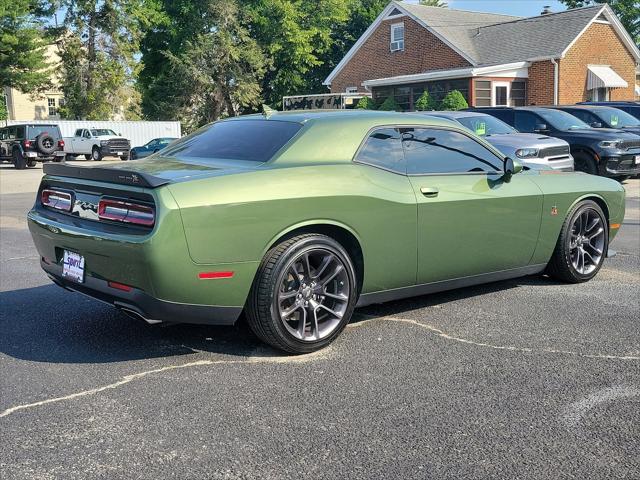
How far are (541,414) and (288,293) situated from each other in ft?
5.28

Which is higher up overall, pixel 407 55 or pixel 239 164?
pixel 407 55

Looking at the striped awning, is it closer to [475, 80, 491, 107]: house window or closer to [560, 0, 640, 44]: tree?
[475, 80, 491, 107]: house window

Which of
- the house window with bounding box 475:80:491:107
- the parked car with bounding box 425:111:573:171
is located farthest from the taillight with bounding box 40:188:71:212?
the house window with bounding box 475:80:491:107

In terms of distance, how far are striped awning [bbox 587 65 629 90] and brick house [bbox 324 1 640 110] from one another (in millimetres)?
41

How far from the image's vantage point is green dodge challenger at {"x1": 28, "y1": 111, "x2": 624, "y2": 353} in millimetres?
4012

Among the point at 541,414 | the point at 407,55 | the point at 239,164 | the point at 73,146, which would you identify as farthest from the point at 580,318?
the point at 73,146

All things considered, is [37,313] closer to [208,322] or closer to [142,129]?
[208,322]

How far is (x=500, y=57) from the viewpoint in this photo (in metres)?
31.5

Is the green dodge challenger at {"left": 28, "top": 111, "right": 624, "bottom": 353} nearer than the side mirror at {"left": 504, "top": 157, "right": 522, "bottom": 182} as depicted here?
Yes

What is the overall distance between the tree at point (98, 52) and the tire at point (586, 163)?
3764 centimetres

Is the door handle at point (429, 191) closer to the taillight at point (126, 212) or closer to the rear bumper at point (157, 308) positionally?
the rear bumper at point (157, 308)

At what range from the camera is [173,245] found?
3887mm

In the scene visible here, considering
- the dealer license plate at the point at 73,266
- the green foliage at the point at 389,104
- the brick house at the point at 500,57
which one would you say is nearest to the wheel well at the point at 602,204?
the dealer license plate at the point at 73,266

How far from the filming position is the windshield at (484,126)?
500 inches
